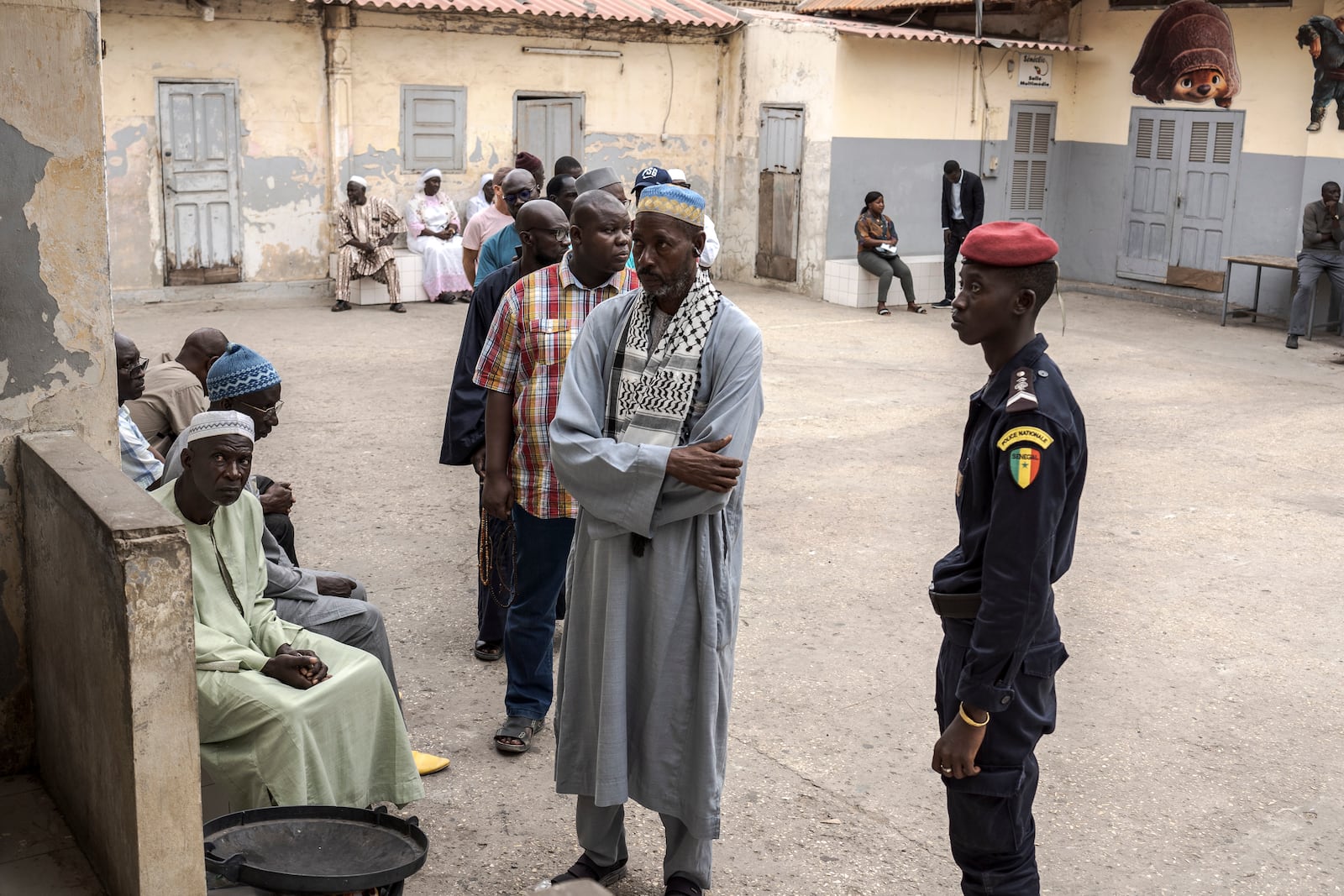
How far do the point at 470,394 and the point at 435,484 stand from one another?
280 cm

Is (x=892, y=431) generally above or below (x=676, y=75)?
below

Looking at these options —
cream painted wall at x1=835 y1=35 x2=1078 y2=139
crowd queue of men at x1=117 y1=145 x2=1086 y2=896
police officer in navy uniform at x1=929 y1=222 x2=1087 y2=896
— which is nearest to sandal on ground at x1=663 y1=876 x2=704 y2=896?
crowd queue of men at x1=117 y1=145 x2=1086 y2=896

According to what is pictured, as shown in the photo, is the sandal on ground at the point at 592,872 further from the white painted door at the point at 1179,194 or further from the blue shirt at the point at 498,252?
the white painted door at the point at 1179,194

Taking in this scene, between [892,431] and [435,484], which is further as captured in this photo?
[892,431]

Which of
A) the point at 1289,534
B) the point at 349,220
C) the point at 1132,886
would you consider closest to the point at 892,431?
the point at 1289,534

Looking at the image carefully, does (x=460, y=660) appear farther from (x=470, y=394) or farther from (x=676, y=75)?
(x=676, y=75)

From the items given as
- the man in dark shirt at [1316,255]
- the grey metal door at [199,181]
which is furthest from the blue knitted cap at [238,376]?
the man in dark shirt at [1316,255]

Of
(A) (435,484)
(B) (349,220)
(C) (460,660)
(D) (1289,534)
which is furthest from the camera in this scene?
(B) (349,220)

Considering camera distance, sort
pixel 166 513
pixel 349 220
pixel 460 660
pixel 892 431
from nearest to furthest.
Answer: pixel 166 513 < pixel 460 660 < pixel 892 431 < pixel 349 220

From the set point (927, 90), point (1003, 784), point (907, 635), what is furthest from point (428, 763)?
point (927, 90)

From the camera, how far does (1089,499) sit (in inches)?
291

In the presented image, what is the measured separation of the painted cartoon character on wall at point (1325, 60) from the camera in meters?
13.7

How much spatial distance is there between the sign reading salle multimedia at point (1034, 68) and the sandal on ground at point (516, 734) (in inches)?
568

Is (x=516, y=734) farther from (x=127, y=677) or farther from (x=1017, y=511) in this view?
(x=1017, y=511)
